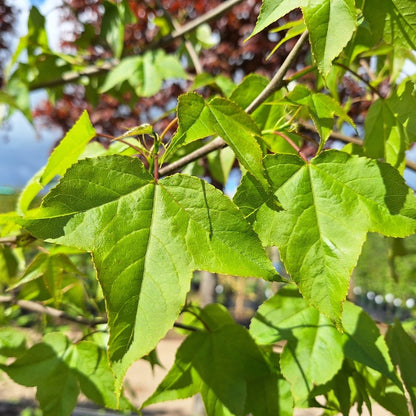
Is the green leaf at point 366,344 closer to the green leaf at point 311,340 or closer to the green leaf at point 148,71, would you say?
the green leaf at point 311,340

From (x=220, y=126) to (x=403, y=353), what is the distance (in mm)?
598

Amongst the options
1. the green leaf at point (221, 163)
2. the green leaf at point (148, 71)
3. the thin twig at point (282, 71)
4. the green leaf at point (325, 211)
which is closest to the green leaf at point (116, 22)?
the green leaf at point (148, 71)

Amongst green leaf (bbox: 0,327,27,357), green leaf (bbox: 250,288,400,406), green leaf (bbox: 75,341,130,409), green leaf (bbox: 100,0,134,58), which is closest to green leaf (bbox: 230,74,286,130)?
green leaf (bbox: 250,288,400,406)

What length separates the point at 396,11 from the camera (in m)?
0.49

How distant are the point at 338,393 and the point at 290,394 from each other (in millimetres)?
84

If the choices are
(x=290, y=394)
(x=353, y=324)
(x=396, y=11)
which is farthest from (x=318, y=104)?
(x=290, y=394)

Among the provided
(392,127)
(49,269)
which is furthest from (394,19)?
(49,269)

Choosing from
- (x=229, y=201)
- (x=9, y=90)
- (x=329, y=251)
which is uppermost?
(x=9, y=90)

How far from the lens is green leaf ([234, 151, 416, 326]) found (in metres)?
0.48

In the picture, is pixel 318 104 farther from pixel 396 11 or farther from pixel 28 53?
pixel 28 53

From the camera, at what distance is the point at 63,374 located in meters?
0.77

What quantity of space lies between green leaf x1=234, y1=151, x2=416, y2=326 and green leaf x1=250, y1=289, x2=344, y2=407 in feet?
0.79

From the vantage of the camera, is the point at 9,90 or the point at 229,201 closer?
the point at 229,201

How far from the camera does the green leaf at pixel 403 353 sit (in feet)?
2.42
